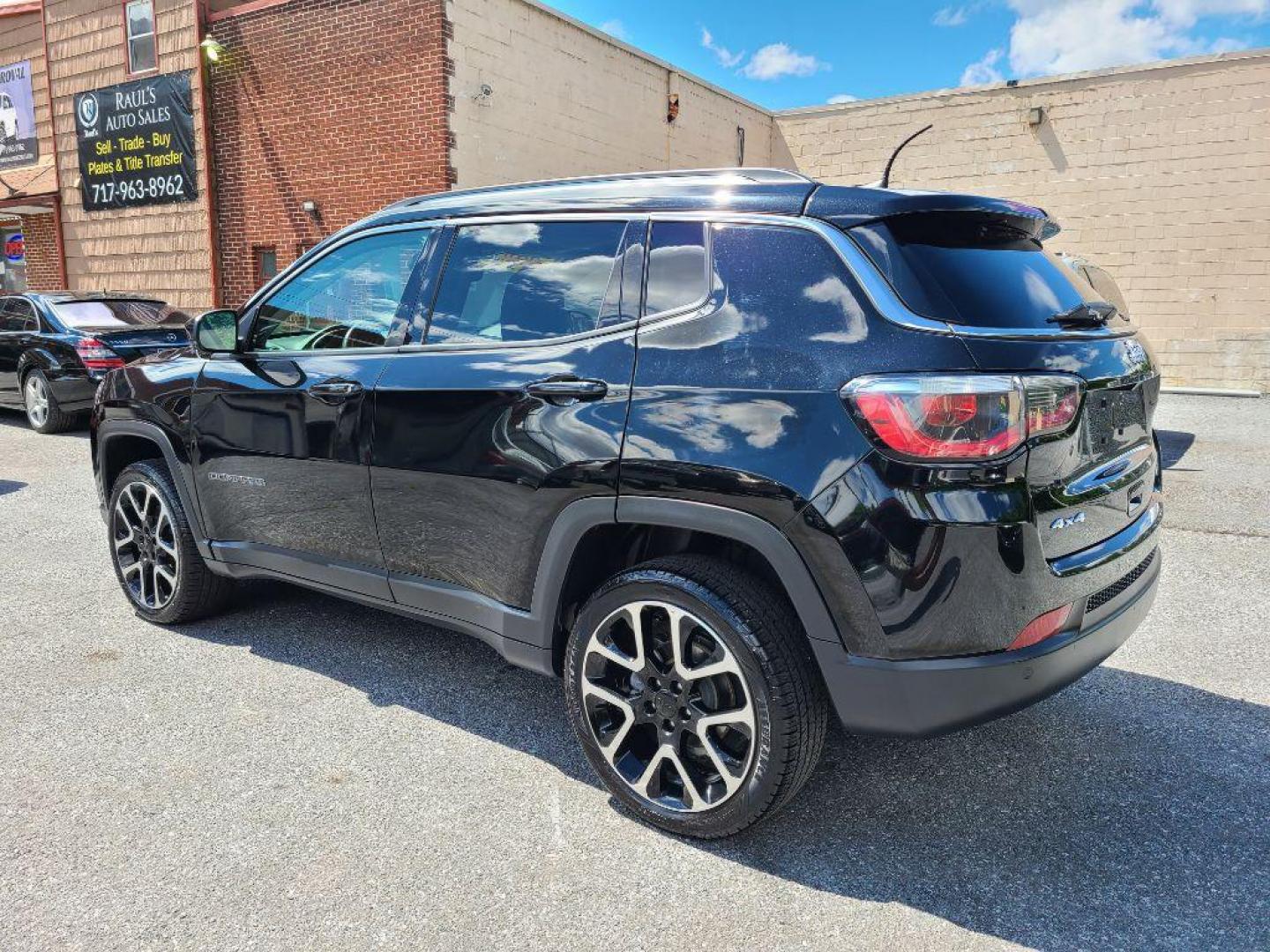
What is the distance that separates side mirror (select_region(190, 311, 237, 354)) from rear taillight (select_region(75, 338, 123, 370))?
6899 mm

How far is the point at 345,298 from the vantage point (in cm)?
360

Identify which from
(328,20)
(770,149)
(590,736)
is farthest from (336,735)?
(770,149)

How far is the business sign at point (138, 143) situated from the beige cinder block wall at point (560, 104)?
527 centimetres

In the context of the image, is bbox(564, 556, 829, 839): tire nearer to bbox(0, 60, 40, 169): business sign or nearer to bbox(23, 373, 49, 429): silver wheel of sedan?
bbox(23, 373, 49, 429): silver wheel of sedan

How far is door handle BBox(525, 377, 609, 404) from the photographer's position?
8.86 feet

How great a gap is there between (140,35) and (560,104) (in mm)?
7147

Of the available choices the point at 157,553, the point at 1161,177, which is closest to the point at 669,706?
the point at 157,553

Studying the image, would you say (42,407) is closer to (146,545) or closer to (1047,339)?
(146,545)

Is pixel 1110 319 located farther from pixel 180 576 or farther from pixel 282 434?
pixel 180 576

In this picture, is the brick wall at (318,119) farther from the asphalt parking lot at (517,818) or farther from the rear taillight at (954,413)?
the rear taillight at (954,413)

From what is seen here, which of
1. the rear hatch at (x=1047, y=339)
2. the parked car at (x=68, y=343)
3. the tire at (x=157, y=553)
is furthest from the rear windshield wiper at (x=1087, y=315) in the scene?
the parked car at (x=68, y=343)

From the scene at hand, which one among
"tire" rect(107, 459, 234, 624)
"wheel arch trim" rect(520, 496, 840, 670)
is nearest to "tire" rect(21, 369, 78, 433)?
"tire" rect(107, 459, 234, 624)

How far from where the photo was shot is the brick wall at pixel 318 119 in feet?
40.2

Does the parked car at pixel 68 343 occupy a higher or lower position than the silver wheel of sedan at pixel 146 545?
higher
